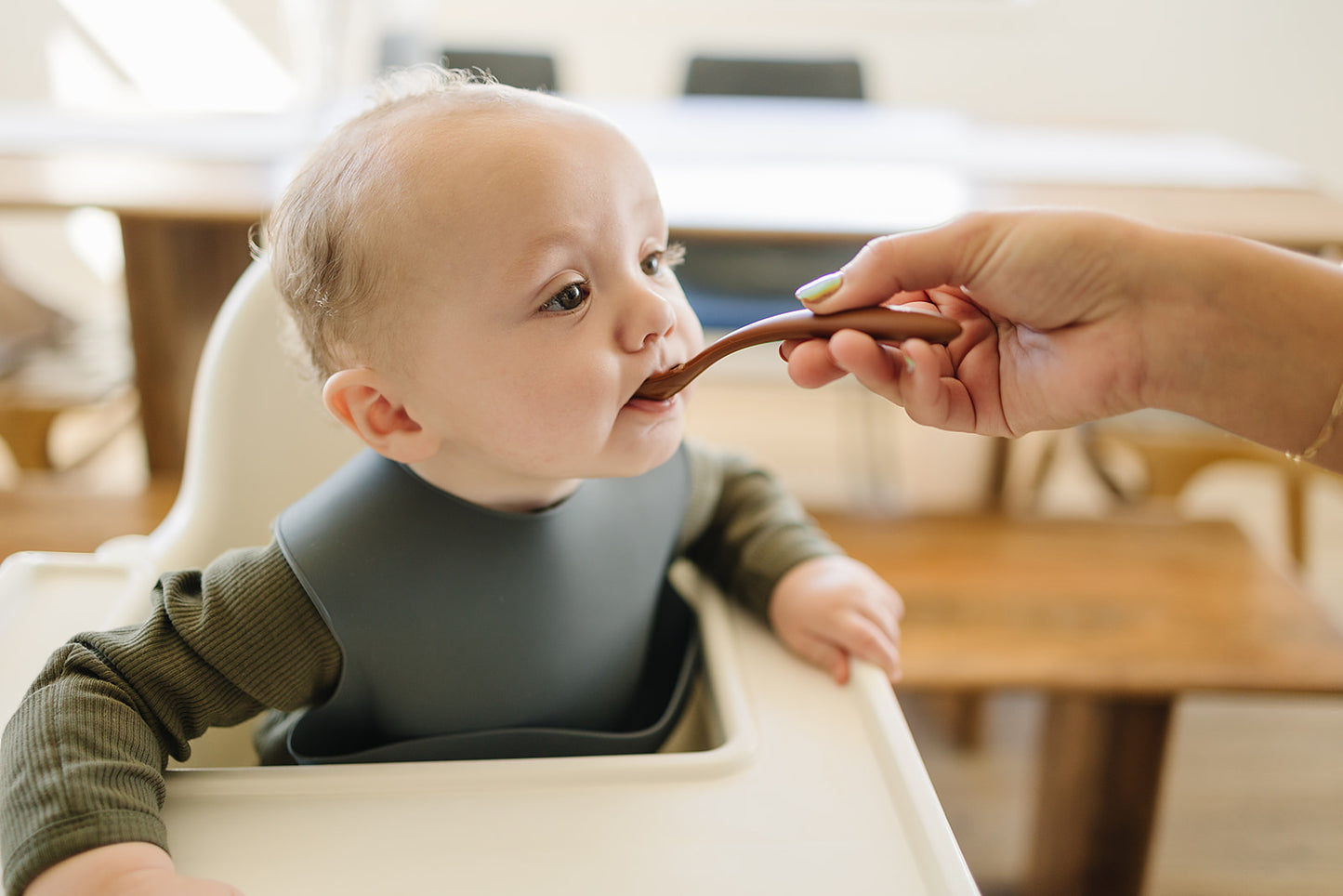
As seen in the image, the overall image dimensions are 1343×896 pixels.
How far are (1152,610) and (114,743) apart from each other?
1217 millimetres

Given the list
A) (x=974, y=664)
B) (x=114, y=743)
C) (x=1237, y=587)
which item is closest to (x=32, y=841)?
(x=114, y=743)

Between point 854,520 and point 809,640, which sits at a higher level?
point 809,640

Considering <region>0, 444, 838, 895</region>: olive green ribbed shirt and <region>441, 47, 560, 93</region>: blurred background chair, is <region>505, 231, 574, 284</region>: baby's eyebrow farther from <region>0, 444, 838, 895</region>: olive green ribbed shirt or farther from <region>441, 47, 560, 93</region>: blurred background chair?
<region>441, 47, 560, 93</region>: blurred background chair

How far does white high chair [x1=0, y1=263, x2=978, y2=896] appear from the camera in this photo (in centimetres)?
57

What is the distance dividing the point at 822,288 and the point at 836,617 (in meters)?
0.25

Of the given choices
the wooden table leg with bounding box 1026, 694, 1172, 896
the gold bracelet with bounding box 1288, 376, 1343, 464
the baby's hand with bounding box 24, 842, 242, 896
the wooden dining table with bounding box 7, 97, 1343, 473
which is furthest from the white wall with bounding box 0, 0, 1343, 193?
the baby's hand with bounding box 24, 842, 242, 896

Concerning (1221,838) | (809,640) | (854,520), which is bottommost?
(1221,838)

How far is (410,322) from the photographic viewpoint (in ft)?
2.07

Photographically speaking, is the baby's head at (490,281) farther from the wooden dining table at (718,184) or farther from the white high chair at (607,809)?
the wooden dining table at (718,184)

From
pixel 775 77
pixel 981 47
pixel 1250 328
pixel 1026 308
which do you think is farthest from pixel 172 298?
pixel 981 47

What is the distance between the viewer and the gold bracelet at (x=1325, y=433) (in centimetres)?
62

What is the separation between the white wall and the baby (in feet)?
10.0

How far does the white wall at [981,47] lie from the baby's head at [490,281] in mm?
3067

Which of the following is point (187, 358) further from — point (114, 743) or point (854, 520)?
point (114, 743)
